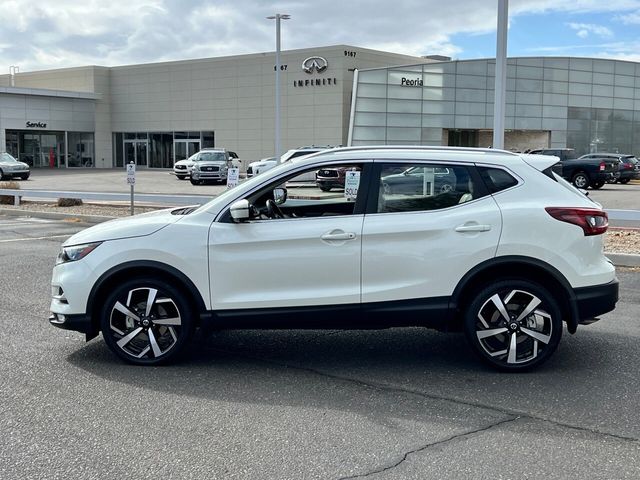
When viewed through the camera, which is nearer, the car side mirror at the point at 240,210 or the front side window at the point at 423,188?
the car side mirror at the point at 240,210

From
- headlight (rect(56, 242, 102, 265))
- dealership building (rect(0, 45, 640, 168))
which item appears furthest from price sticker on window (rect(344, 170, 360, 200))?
dealership building (rect(0, 45, 640, 168))

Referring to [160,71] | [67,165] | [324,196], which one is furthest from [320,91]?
[324,196]

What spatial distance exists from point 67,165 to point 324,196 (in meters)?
58.5

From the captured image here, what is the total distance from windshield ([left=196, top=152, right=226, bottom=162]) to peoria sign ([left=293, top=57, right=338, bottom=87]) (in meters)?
17.0

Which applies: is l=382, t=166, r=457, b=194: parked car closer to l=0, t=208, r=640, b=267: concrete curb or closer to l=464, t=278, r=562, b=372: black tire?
l=464, t=278, r=562, b=372: black tire

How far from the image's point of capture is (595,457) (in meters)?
3.93

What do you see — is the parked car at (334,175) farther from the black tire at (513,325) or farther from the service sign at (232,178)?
the service sign at (232,178)

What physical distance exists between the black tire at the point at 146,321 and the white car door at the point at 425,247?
4.88ft

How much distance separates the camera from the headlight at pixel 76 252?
5.50 meters

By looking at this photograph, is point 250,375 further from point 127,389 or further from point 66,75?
point 66,75

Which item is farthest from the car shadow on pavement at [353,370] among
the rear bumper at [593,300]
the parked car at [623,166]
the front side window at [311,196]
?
the parked car at [623,166]

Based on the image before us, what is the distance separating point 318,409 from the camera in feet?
15.3

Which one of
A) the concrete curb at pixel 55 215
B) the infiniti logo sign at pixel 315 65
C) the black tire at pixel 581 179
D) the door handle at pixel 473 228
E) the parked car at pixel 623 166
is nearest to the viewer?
the door handle at pixel 473 228

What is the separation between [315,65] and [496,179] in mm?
45806
